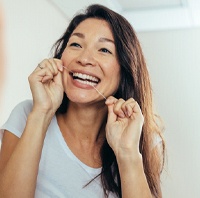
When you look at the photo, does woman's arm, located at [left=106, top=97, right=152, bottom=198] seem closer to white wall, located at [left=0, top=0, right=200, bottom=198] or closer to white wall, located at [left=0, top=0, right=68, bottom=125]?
white wall, located at [left=0, top=0, right=68, bottom=125]

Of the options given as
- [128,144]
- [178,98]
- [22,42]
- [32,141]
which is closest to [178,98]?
[178,98]

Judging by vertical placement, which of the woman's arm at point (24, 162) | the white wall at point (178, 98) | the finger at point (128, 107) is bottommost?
the white wall at point (178, 98)

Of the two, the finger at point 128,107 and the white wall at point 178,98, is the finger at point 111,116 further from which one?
the white wall at point 178,98

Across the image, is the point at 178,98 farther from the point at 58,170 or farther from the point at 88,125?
the point at 58,170

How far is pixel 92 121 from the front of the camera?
1.31 metres

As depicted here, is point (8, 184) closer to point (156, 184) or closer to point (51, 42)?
point (156, 184)

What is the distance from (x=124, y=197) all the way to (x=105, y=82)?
36 cm

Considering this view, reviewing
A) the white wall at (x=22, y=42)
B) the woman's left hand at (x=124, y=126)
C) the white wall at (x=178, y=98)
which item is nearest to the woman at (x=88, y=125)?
the woman's left hand at (x=124, y=126)

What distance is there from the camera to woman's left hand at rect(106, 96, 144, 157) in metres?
1.15

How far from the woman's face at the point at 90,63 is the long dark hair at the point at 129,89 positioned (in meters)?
0.03

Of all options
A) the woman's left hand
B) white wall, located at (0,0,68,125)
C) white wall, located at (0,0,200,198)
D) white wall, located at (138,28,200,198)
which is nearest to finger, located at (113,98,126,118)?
the woman's left hand

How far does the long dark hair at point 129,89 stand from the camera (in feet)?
4.21

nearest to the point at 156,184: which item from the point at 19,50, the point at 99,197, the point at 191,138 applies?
the point at 99,197

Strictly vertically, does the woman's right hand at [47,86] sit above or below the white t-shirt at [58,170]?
above
